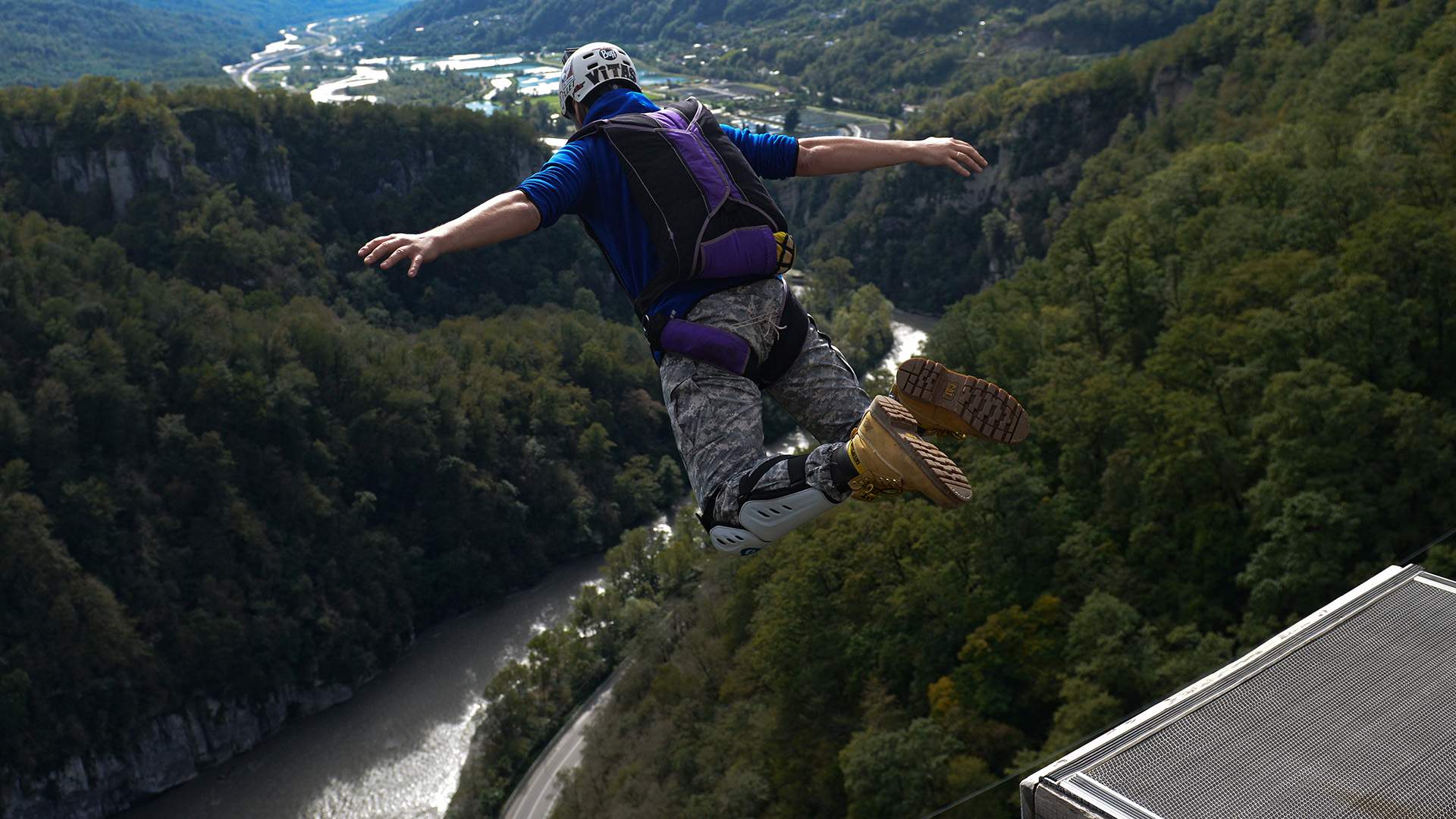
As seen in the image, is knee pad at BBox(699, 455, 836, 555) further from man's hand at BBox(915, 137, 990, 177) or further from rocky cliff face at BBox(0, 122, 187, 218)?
rocky cliff face at BBox(0, 122, 187, 218)

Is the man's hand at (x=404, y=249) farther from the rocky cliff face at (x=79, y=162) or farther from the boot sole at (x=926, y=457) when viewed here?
the rocky cliff face at (x=79, y=162)

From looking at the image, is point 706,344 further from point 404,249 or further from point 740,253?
point 404,249

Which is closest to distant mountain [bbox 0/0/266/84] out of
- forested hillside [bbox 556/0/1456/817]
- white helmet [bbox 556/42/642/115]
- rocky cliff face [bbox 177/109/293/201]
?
rocky cliff face [bbox 177/109/293/201]

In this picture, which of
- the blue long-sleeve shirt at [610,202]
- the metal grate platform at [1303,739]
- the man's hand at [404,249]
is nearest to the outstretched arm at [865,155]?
the blue long-sleeve shirt at [610,202]

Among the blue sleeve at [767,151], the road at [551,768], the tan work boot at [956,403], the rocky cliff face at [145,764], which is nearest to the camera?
the tan work boot at [956,403]

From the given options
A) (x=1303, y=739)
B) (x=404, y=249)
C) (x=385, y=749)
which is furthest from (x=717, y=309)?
(x=385, y=749)
